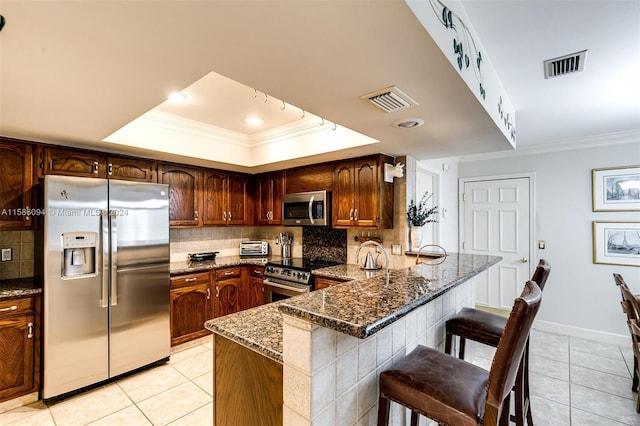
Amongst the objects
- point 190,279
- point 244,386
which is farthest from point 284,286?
point 244,386

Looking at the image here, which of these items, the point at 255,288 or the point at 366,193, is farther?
the point at 255,288

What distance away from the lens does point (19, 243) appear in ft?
9.23

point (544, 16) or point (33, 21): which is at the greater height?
point (544, 16)

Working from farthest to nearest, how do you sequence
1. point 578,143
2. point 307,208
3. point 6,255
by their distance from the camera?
1. point 578,143
2. point 307,208
3. point 6,255

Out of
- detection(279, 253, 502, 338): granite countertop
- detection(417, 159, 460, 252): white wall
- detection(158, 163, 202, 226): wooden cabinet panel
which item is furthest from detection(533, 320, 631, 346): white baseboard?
detection(158, 163, 202, 226): wooden cabinet panel

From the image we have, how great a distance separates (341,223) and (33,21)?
2777 mm

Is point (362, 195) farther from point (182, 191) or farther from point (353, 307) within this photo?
point (353, 307)

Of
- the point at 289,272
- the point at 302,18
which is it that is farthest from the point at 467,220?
the point at 302,18

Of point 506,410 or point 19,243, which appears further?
point 19,243

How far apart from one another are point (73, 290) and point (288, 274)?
6.36 ft

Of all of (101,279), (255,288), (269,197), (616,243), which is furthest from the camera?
(269,197)

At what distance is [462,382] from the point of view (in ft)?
4.08

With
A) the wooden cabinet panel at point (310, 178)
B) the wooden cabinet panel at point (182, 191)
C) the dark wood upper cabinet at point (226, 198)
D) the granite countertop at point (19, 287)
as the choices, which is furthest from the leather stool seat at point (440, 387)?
the dark wood upper cabinet at point (226, 198)

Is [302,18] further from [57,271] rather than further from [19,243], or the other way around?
Answer: [19,243]
